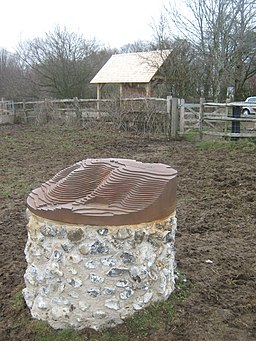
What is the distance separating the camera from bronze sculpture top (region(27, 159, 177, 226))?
8.54 feet

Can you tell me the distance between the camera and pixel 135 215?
2615 mm

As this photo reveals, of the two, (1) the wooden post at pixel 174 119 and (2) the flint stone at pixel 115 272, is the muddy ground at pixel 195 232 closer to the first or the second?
(2) the flint stone at pixel 115 272

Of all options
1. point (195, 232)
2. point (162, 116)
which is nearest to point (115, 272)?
point (195, 232)

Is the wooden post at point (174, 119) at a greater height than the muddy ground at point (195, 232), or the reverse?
the wooden post at point (174, 119)

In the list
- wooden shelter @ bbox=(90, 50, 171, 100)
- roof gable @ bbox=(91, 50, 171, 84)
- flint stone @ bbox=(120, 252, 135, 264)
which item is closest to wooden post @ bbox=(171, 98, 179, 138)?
wooden shelter @ bbox=(90, 50, 171, 100)

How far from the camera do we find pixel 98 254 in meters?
2.60

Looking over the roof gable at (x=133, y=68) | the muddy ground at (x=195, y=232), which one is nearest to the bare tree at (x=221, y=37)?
the roof gable at (x=133, y=68)

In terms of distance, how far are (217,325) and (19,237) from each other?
2.65 meters

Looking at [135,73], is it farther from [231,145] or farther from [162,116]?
[231,145]

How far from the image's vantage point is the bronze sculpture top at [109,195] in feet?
8.54

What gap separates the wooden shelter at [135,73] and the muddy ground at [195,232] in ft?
30.7

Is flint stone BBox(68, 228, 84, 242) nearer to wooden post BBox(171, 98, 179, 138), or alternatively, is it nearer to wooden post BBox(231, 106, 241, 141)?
wooden post BBox(231, 106, 241, 141)

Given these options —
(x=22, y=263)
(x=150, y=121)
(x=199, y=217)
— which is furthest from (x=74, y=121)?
(x=22, y=263)

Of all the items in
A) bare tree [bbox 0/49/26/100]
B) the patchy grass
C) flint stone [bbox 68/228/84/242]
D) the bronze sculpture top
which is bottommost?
the patchy grass
